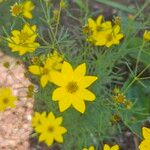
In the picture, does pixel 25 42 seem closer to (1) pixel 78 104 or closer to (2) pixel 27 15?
(2) pixel 27 15

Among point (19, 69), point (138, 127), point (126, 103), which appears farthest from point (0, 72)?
point (126, 103)

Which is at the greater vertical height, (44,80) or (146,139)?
(44,80)

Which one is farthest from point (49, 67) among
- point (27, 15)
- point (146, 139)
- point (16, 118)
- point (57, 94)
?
point (16, 118)

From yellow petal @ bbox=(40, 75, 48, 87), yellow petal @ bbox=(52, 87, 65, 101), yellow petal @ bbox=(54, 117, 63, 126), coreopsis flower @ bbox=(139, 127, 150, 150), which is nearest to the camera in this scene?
coreopsis flower @ bbox=(139, 127, 150, 150)

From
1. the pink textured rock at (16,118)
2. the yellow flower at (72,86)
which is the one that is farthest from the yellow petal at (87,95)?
the pink textured rock at (16,118)

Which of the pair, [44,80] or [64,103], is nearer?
[64,103]

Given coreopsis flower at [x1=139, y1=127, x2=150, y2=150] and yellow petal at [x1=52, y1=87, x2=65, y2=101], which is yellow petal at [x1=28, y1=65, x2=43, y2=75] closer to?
yellow petal at [x1=52, y1=87, x2=65, y2=101]

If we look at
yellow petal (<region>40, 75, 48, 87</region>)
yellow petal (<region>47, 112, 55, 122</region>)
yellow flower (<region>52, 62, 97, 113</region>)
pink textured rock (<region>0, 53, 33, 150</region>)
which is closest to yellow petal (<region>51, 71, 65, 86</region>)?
yellow flower (<region>52, 62, 97, 113</region>)
